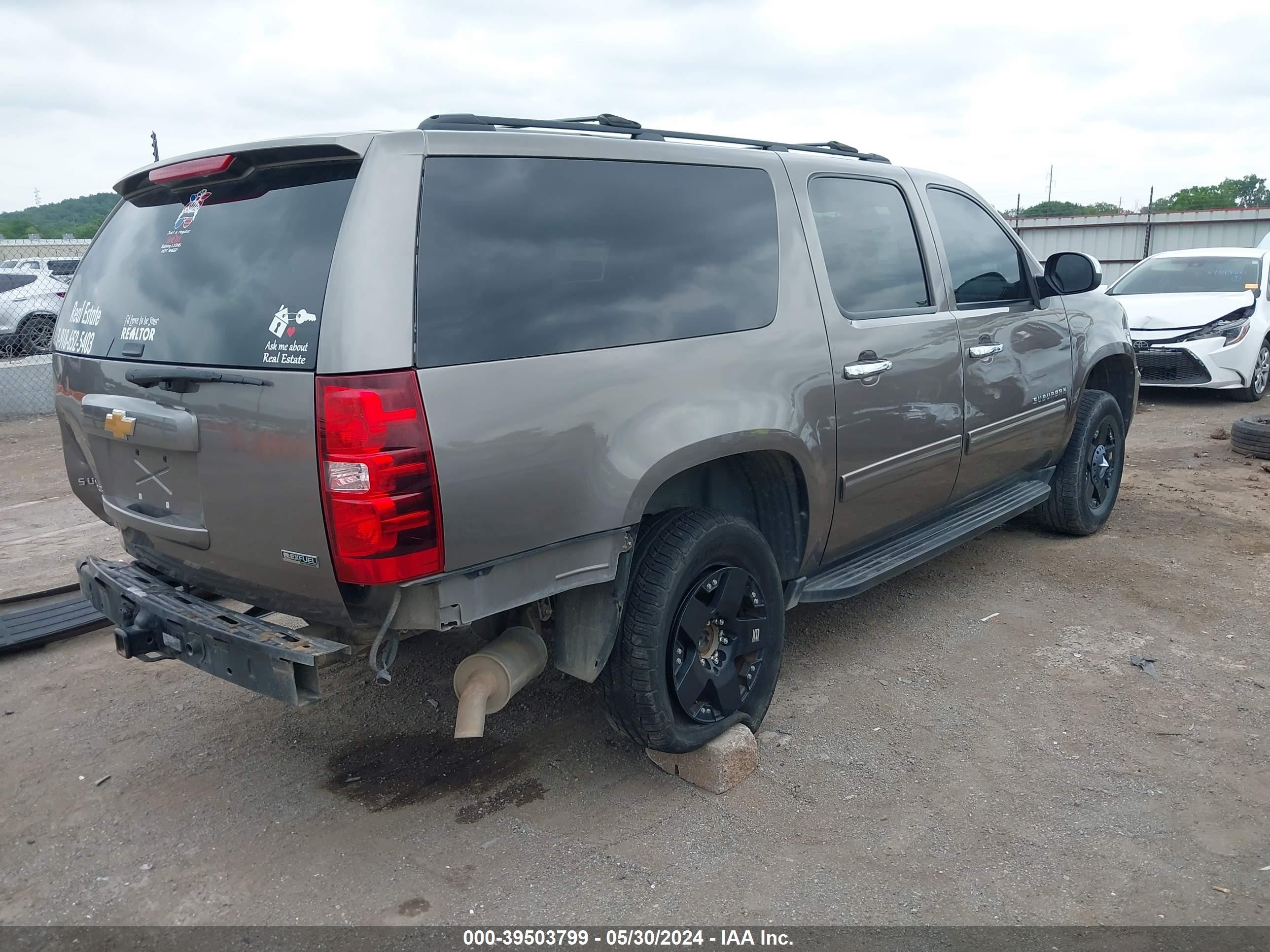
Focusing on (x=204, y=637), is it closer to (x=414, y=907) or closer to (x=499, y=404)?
(x=414, y=907)

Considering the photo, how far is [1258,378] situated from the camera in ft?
34.6

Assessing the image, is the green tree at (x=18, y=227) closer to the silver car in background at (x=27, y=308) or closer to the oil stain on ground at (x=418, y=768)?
the silver car in background at (x=27, y=308)

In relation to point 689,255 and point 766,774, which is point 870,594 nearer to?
point 766,774

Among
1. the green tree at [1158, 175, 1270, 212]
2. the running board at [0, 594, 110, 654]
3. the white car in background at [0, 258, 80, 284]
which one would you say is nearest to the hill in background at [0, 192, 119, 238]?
the white car in background at [0, 258, 80, 284]

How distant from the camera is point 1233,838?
2.89 m

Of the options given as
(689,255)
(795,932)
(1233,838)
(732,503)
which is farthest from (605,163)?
(1233,838)

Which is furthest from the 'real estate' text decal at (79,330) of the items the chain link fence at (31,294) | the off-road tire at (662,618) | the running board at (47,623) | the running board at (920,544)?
the chain link fence at (31,294)

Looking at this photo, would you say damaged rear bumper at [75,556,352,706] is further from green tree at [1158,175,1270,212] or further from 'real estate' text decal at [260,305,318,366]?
green tree at [1158,175,1270,212]

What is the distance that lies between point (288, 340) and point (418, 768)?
1631mm

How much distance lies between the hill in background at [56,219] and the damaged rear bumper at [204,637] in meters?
22.6

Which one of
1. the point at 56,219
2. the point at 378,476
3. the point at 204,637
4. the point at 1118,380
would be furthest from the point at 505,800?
the point at 56,219

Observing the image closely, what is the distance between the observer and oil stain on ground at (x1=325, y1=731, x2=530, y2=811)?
10.6 feet

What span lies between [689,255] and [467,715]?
61.4 inches

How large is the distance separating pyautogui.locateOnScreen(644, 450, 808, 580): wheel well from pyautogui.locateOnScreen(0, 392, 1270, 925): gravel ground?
2.17ft
